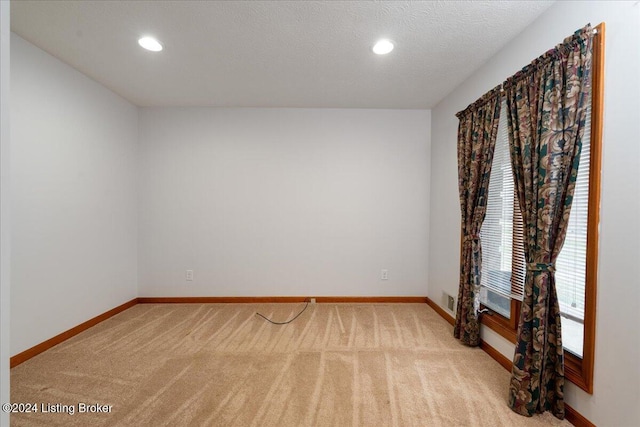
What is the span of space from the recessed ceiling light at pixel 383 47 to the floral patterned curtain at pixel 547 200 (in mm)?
969

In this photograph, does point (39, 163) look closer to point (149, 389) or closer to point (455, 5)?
point (149, 389)

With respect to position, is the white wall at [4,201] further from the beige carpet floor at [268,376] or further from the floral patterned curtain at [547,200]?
the floral patterned curtain at [547,200]

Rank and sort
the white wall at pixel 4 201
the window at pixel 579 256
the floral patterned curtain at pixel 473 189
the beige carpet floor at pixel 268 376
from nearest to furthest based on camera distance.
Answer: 1. the white wall at pixel 4 201
2. the window at pixel 579 256
3. the beige carpet floor at pixel 268 376
4. the floral patterned curtain at pixel 473 189

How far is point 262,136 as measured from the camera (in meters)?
3.35

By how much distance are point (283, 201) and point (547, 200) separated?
8.62ft

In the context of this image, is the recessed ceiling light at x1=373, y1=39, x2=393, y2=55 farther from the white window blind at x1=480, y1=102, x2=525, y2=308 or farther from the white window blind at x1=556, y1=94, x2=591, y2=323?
the white window blind at x1=556, y1=94, x2=591, y2=323

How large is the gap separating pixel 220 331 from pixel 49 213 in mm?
1866

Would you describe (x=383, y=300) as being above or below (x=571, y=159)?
below

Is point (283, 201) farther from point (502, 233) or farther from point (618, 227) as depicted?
point (618, 227)

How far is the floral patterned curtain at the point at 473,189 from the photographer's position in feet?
6.80

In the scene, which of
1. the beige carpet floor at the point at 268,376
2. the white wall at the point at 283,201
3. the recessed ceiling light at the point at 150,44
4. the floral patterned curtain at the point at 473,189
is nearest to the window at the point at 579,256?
the floral patterned curtain at the point at 473,189

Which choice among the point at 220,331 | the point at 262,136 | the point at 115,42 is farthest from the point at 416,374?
the point at 115,42

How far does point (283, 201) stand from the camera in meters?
3.36

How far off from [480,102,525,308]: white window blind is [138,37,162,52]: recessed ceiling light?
282cm
